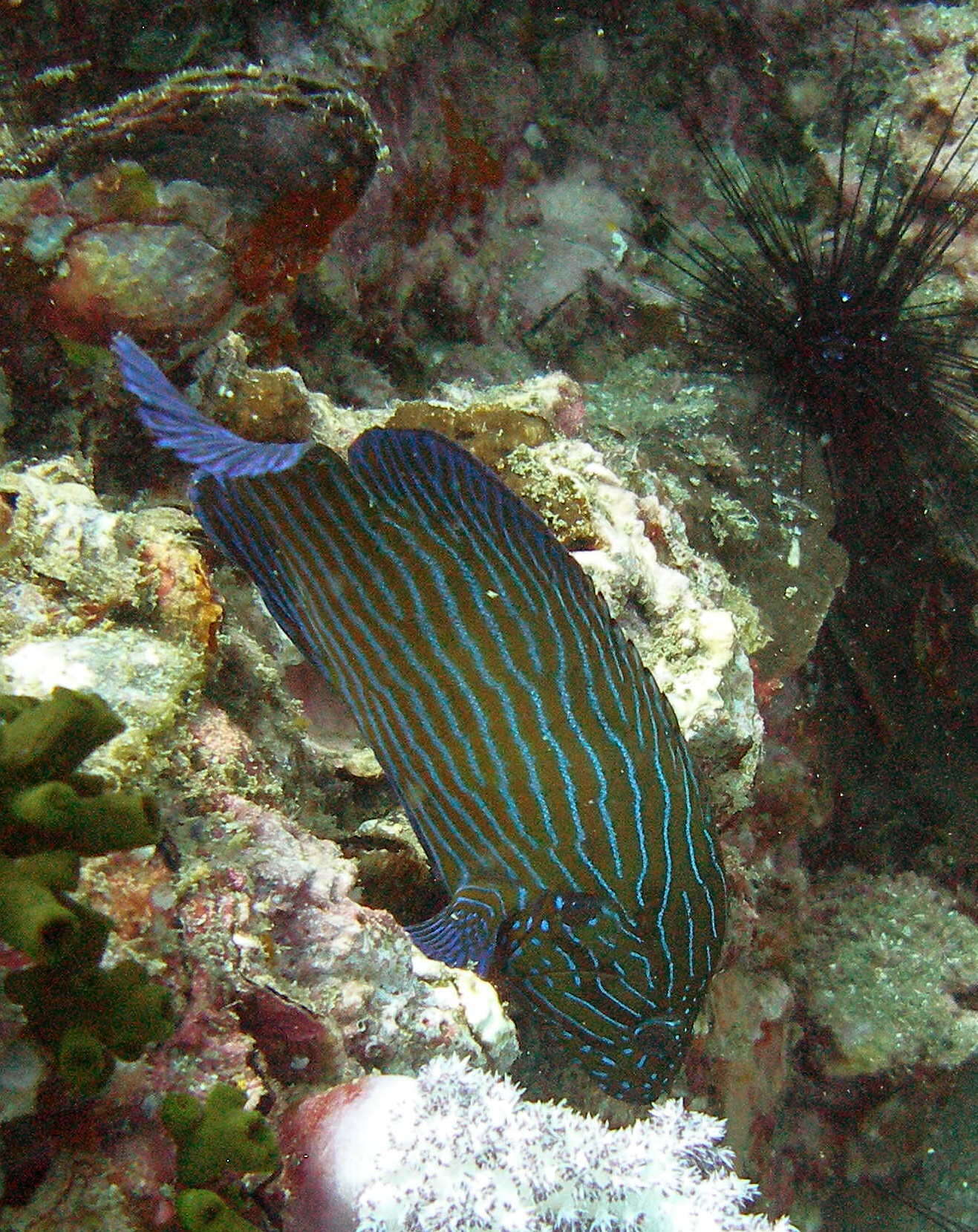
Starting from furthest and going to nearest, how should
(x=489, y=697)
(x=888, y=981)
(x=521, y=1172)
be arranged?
(x=888, y=981), (x=489, y=697), (x=521, y=1172)

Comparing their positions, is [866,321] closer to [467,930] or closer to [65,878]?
[467,930]

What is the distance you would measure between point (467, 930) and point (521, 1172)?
0.49 metres

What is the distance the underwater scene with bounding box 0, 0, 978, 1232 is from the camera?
5.90 feet

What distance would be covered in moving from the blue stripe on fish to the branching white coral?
11.7 inches

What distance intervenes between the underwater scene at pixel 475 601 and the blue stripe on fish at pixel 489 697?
11 millimetres

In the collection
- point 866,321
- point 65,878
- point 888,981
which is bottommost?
point 888,981

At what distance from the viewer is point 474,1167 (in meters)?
1.81

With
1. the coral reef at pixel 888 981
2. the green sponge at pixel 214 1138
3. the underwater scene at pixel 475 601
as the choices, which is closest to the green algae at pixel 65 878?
the underwater scene at pixel 475 601

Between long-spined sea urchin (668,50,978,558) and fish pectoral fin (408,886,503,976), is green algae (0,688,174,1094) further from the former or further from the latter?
long-spined sea urchin (668,50,978,558)

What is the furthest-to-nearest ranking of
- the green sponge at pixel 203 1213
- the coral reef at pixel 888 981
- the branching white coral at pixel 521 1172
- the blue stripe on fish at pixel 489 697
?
the coral reef at pixel 888 981 → the blue stripe on fish at pixel 489 697 → the branching white coral at pixel 521 1172 → the green sponge at pixel 203 1213

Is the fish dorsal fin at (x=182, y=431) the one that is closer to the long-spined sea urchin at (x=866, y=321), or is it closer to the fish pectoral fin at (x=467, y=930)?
the fish pectoral fin at (x=467, y=930)

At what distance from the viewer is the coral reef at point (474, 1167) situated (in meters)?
1.76

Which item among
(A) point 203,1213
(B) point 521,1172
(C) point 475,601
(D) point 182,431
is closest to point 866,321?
(C) point 475,601

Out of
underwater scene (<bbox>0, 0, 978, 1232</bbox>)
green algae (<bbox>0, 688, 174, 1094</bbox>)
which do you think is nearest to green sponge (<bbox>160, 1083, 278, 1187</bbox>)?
underwater scene (<bbox>0, 0, 978, 1232</bbox>)
